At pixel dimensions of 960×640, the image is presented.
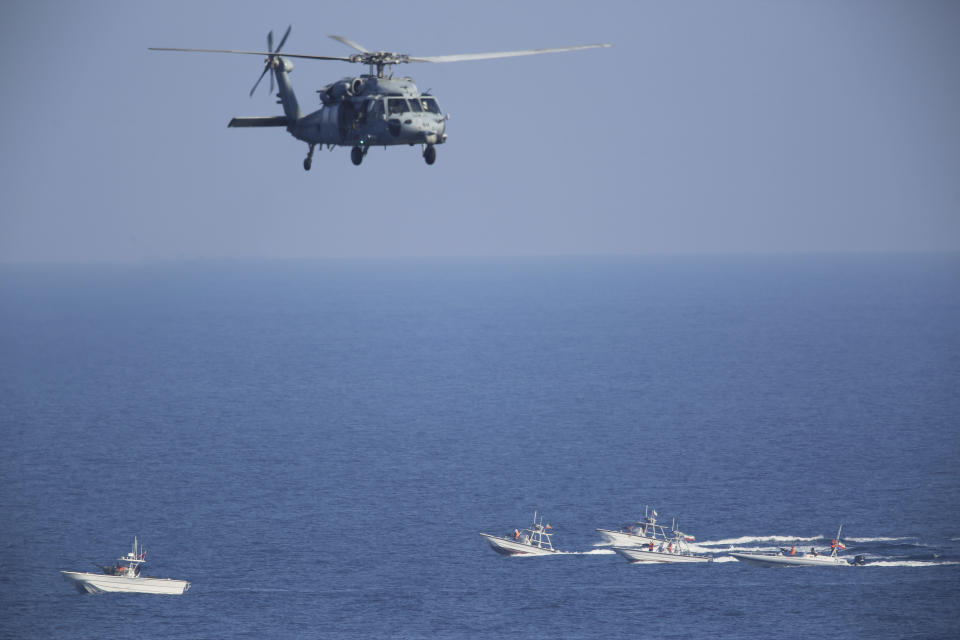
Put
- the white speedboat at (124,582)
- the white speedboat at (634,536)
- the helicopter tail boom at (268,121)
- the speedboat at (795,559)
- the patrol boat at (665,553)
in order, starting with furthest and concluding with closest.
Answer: the white speedboat at (634,536) → the patrol boat at (665,553) → the speedboat at (795,559) → the white speedboat at (124,582) → the helicopter tail boom at (268,121)

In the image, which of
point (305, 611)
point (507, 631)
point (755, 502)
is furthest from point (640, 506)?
point (305, 611)

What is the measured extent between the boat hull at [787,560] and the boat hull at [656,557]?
4899mm

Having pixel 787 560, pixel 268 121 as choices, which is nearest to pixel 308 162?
pixel 268 121

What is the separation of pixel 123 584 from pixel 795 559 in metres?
85.3

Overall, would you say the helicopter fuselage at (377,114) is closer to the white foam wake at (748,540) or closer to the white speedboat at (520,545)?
the white speedboat at (520,545)

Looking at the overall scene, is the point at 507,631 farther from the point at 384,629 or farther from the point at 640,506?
the point at 640,506

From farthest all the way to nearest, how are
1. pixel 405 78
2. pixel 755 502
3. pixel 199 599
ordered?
pixel 755 502
pixel 199 599
pixel 405 78

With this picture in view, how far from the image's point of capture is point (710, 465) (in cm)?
19475

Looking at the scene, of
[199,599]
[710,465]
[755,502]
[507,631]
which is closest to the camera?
[507,631]

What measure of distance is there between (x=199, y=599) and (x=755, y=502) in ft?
271

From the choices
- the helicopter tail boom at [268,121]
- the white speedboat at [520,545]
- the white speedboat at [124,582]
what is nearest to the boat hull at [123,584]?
the white speedboat at [124,582]

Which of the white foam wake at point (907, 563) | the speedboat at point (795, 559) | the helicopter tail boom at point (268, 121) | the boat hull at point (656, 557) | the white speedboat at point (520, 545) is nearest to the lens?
the helicopter tail boom at point (268, 121)

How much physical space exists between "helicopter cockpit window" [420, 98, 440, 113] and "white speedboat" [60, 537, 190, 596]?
3887 inches

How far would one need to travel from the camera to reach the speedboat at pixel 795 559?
144000 millimetres
